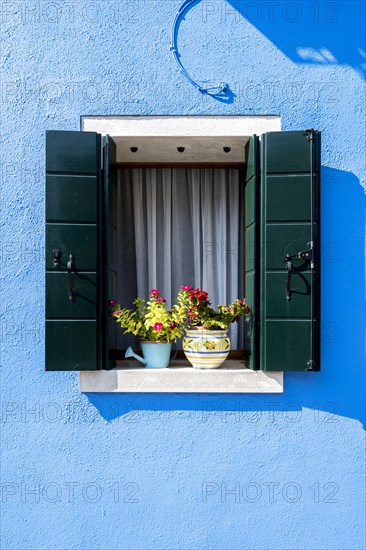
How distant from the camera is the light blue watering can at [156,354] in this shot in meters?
4.45

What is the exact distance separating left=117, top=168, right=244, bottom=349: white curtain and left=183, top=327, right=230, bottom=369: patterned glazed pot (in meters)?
0.49

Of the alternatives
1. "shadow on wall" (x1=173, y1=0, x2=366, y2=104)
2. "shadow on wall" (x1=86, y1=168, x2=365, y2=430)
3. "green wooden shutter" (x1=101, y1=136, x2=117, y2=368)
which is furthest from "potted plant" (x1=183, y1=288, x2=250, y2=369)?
"shadow on wall" (x1=173, y1=0, x2=366, y2=104)

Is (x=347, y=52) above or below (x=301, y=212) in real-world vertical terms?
above

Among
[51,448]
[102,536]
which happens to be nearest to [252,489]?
[102,536]

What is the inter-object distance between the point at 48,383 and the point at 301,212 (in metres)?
2.04

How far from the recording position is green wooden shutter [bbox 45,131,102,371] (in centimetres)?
423

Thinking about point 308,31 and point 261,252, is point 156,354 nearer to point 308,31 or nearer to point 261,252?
point 261,252

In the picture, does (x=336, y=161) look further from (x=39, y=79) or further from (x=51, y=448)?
(x=51, y=448)

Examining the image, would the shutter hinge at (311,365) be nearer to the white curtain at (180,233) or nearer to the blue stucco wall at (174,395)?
the blue stucco wall at (174,395)

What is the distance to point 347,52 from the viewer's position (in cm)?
446

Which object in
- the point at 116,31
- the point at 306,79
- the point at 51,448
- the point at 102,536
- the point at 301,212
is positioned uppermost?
the point at 116,31

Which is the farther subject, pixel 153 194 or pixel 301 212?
pixel 153 194

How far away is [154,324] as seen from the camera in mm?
4395

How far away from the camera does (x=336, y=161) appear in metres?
4.43
